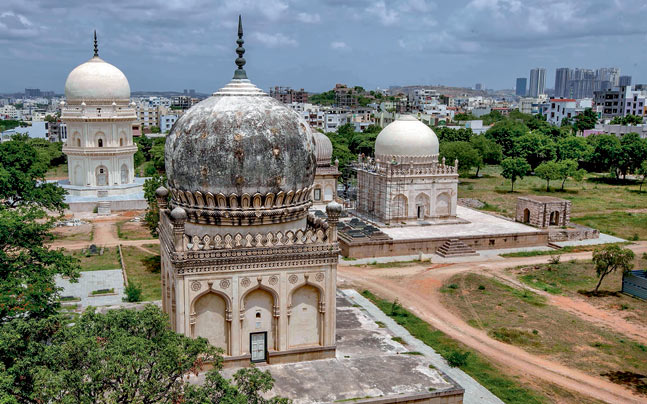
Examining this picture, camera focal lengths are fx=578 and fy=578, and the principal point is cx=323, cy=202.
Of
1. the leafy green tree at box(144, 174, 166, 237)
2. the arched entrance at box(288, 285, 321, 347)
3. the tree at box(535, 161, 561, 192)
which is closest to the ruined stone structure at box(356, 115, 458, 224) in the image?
the leafy green tree at box(144, 174, 166, 237)

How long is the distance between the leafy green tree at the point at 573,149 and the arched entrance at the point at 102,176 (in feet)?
180

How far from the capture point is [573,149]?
75438 mm

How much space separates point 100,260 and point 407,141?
78.9ft

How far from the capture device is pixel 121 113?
55.7m

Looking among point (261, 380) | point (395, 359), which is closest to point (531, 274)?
point (395, 359)

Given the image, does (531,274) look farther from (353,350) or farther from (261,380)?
(261,380)

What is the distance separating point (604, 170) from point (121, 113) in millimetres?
62857

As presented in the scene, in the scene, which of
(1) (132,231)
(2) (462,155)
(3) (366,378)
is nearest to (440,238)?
(1) (132,231)

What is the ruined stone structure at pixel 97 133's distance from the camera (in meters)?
54.5

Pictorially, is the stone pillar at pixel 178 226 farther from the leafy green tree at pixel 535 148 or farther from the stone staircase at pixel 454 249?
the leafy green tree at pixel 535 148

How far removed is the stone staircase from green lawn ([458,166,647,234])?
41.4ft

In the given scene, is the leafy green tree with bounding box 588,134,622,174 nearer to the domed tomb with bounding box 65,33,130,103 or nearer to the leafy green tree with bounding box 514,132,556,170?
the leafy green tree with bounding box 514,132,556,170

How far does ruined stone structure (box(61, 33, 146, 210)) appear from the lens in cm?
5453

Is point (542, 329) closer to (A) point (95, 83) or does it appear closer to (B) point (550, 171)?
(B) point (550, 171)
